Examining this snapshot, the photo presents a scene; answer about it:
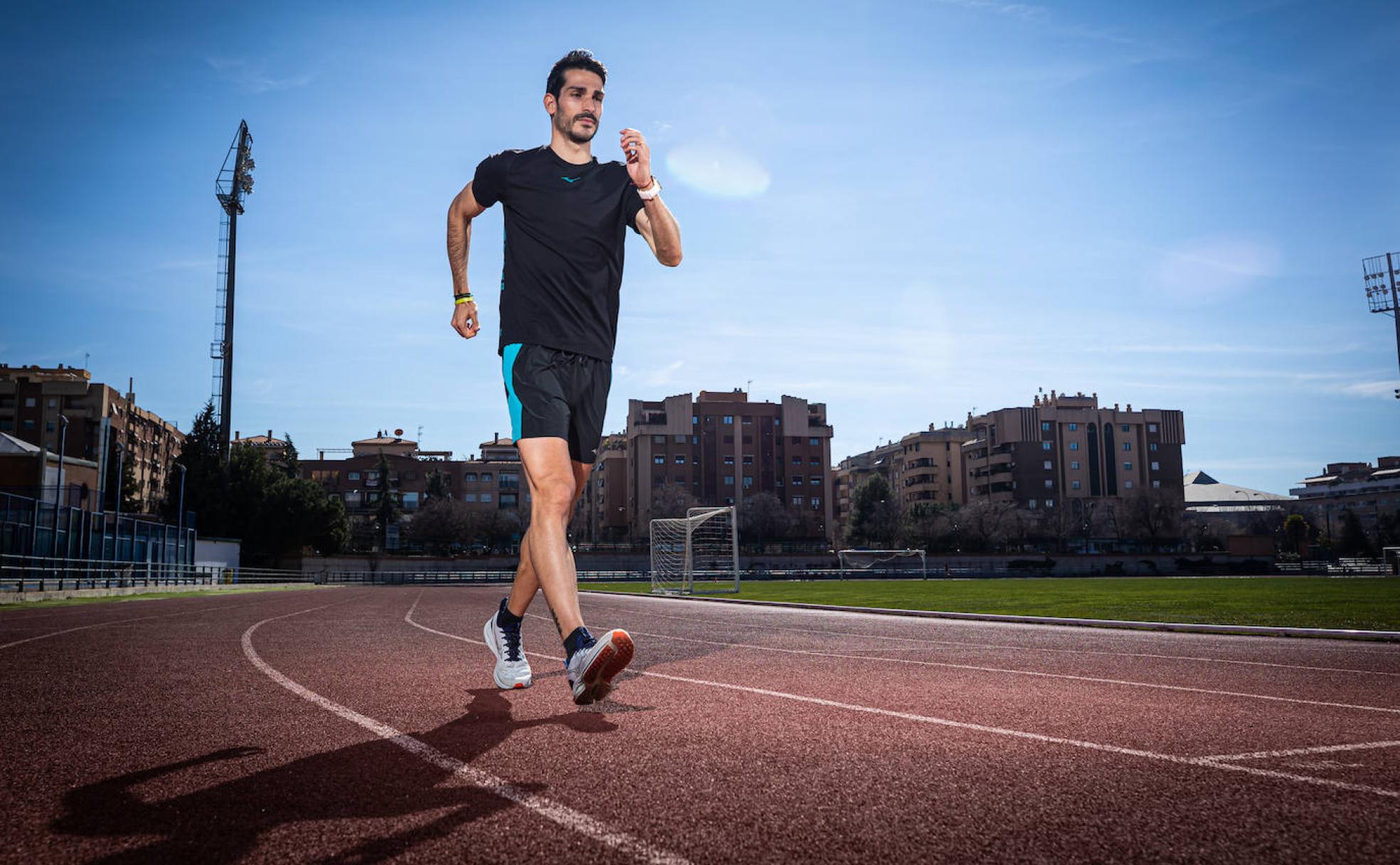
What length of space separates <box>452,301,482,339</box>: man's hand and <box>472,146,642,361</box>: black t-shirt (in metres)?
0.39

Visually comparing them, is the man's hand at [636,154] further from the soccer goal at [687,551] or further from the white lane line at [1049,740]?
the soccer goal at [687,551]

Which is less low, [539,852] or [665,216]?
[665,216]

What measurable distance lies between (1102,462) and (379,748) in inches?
4747

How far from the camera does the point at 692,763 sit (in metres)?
3.15

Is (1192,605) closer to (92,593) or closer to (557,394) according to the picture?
(557,394)

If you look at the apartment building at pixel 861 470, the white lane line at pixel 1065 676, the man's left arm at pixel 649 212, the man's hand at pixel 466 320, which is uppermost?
the apartment building at pixel 861 470

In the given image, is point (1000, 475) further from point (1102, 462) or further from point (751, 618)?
point (751, 618)

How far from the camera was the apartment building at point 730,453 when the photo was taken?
104m

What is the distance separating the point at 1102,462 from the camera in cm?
11175

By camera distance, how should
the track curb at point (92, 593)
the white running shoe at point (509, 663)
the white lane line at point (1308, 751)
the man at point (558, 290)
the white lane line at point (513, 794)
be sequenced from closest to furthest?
the white lane line at point (513, 794), the white lane line at point (1308, 751), the man at point (558, 290), the white running shoe at point (509, 663), the track curb at point (92, 593)

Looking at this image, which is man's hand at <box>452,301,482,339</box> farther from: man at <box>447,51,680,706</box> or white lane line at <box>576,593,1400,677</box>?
white lane line at <box>576,593,1400,677</box>

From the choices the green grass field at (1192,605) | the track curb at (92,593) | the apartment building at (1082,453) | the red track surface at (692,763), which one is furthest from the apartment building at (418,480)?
the red track surface at (692,763)

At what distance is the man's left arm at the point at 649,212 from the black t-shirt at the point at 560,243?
8 cm

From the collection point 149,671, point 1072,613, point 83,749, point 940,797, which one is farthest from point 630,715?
point 1072,613
